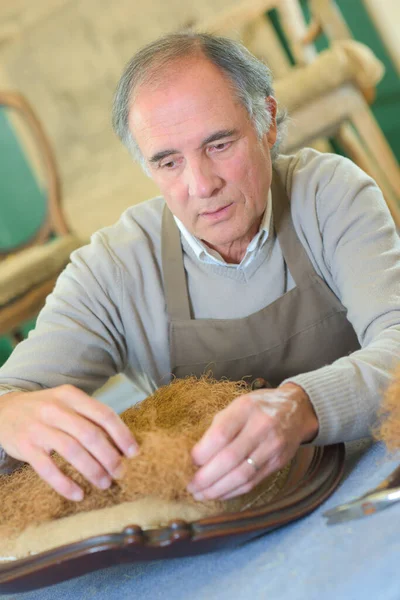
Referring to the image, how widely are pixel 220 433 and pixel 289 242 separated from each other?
58 centimetres

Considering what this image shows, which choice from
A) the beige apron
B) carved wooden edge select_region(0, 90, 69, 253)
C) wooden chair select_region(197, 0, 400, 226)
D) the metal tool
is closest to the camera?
the metal tool

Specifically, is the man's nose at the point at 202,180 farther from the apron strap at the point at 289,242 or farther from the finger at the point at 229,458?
the finger at the point at 229,458

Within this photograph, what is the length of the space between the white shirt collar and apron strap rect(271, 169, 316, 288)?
20 millimetres

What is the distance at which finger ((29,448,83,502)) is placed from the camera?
774mm

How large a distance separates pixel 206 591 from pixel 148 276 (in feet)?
2.23

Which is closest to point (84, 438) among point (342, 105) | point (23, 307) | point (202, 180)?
point (202, 180)

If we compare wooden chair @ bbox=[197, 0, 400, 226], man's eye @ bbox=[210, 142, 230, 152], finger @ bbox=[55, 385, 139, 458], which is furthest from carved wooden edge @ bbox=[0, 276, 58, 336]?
finger @ bbox=[55, 385, 139, 458]

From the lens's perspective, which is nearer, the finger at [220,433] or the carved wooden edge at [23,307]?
the finger at [220,433]

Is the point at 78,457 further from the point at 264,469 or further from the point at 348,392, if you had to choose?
the point at 348,392

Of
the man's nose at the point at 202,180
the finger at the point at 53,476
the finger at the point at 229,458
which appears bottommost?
the finger at the point at 229,458

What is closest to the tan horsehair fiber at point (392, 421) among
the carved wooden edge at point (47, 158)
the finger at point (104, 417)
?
the finger at point (104, 417)

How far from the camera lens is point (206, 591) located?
0.69m

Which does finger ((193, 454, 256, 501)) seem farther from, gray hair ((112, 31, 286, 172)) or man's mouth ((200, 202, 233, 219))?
gray hair ((112, 31, 286, 172))

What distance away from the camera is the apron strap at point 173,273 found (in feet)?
4.12
